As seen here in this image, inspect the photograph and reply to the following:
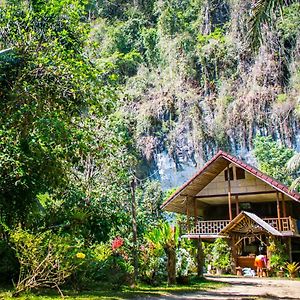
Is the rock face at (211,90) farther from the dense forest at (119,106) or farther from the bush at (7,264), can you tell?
the bush at (7,264)

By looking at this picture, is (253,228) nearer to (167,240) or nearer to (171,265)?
(171,265)

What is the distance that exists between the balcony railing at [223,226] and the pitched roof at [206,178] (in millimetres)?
1405

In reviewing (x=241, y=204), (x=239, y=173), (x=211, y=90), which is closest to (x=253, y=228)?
(x=239, y=173)

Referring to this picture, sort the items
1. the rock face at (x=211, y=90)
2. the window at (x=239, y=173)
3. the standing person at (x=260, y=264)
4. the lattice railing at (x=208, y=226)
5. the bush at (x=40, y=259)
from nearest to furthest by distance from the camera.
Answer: the bush at (x=40, y=259) → the standing person at (x=260, y=264) → the lattice railing at (x=208, y=226) → the window at (x=239, y=173) → the rock face at (x=211, y=90)

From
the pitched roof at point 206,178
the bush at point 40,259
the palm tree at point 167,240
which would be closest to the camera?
the bush at point 40,259

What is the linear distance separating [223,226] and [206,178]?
8.13 feet

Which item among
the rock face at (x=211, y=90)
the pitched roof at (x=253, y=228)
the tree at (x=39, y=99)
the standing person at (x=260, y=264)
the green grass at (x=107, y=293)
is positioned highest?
the rock face at (x=211, y=90)

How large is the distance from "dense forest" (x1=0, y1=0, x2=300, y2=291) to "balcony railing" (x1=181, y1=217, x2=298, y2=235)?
8.94 feet

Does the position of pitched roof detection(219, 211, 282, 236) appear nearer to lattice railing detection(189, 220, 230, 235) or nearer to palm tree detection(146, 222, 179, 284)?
lattice railing detection(189, 220, 230, 235)

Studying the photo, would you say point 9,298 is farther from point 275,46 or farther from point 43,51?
point 275,46

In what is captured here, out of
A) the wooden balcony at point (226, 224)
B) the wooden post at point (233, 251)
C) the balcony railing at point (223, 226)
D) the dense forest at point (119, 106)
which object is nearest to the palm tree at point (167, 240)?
the dense forest at point (119, 106)

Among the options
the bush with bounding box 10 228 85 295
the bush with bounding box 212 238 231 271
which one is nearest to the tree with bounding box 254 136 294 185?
the bush with bounding box 212 238 231 271

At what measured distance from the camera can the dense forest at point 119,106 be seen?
959cm

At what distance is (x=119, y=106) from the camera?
1504 cm
